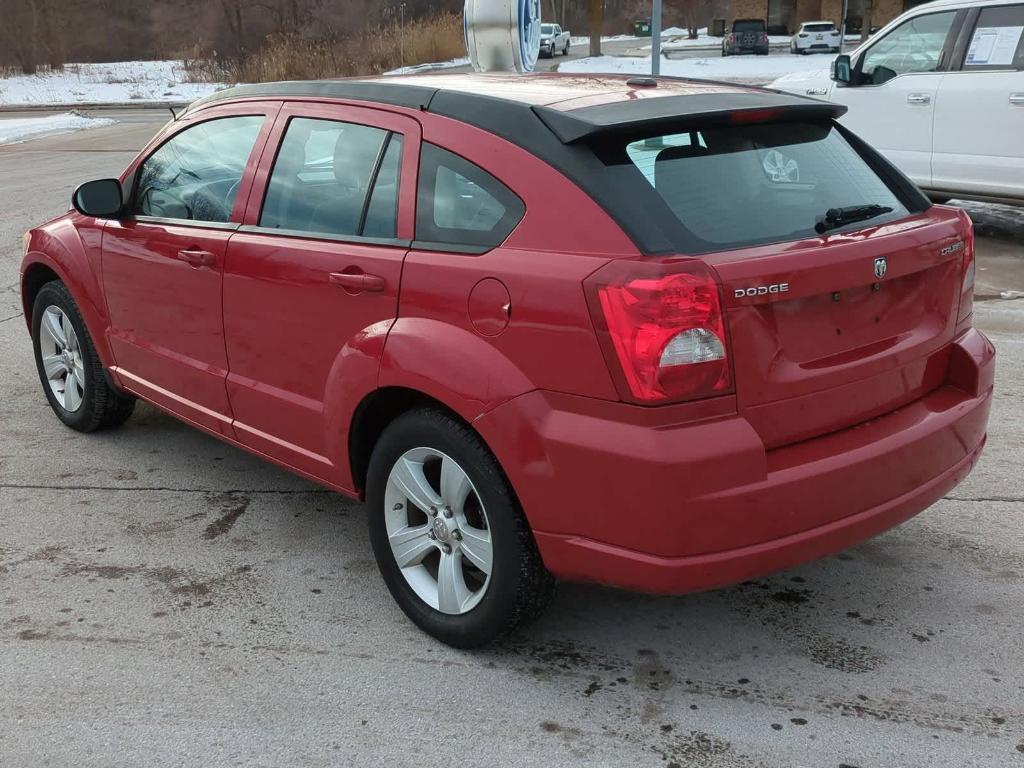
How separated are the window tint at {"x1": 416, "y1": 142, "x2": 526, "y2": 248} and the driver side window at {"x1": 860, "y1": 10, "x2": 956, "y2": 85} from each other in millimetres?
7138

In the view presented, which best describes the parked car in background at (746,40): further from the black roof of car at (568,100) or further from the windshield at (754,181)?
the windshield at (754,181)

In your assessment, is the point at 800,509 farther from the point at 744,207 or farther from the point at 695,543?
the point at 744,207

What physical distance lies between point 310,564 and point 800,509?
187 cm

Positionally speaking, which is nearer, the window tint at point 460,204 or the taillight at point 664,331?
the taillight at point 664,331

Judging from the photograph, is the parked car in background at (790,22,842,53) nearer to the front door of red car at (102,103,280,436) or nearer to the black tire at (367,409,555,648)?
the front door of red car at (102,103,280,436)

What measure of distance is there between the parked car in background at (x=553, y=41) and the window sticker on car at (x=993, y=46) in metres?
49.2

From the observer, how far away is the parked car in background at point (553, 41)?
57.6m

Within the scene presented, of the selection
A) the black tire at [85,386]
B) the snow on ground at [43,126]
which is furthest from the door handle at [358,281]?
the snow on ground at [43,126]

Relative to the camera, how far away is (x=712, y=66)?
44.3m

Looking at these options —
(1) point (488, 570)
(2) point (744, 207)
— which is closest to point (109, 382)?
(1) point (488, 570)

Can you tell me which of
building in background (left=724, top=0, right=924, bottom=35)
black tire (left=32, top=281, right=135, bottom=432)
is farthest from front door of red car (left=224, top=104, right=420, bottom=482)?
building in background (left=724, top=0, right=924, bottom=35)

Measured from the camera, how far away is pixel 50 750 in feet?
9.34

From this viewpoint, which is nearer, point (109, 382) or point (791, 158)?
point (791, 158)

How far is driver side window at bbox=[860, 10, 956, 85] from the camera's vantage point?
352 inches
